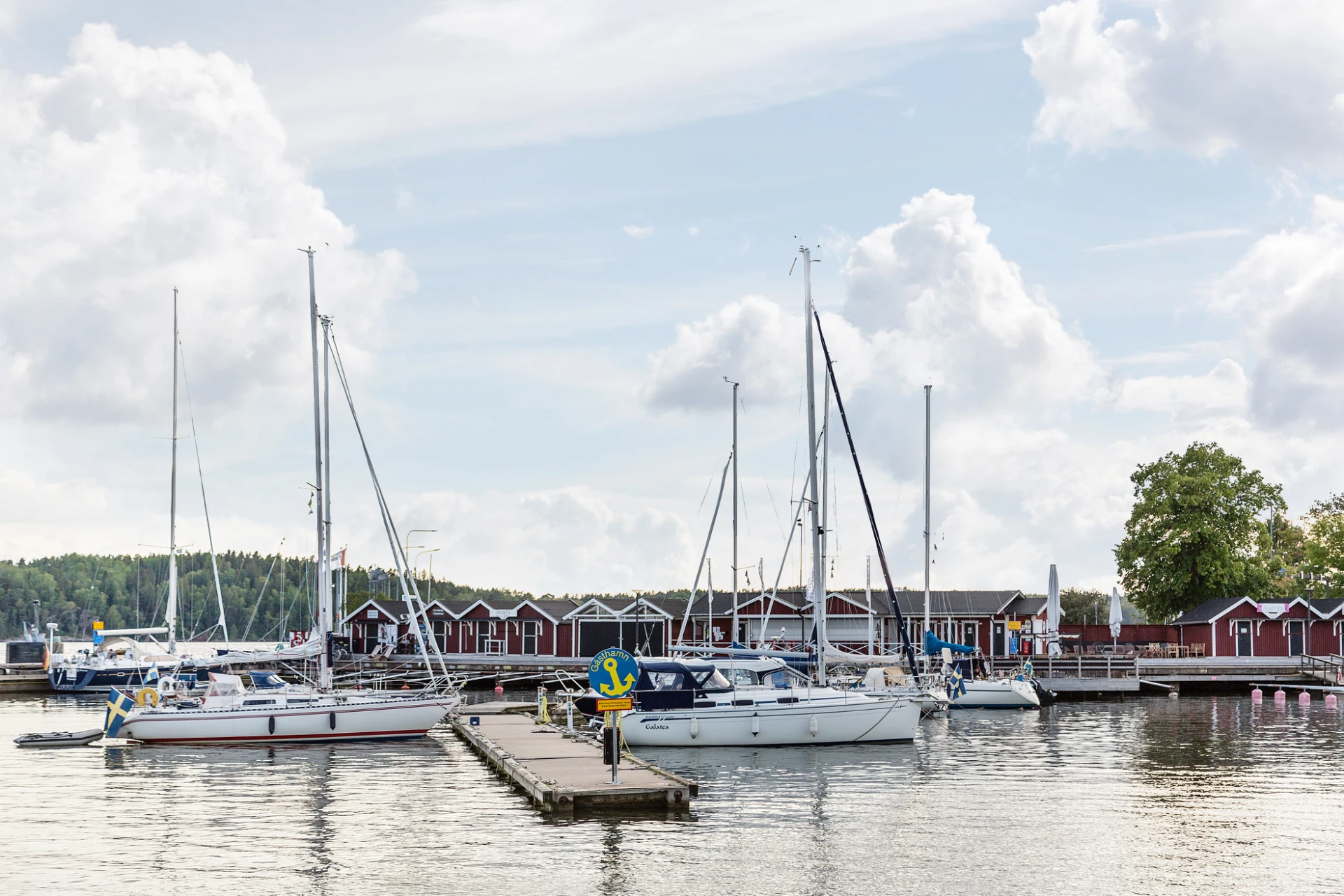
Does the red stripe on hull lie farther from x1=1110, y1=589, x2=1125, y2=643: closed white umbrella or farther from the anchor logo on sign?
x1=1110, y1=589, x2=1125, y2=643: closed white umbrella

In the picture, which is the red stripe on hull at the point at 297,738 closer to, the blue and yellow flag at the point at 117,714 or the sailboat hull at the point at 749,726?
the blue and yellow flag at the point at 117,714

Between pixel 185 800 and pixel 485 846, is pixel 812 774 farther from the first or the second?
pixel 185 800

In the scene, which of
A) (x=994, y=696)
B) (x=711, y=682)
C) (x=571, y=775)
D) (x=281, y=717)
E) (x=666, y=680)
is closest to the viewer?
(x=571, y=775)

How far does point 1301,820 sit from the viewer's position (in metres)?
26.8

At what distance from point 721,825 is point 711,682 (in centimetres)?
1586

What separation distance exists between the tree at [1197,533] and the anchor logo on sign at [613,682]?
67.6 meters

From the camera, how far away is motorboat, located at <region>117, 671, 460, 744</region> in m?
41.6

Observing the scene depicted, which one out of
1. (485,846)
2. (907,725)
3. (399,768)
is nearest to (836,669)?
(907,725)

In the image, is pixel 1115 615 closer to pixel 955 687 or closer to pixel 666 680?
pixel 955 687

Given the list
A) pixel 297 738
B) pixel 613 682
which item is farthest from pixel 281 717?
pixel 613 682

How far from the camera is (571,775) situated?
29.7 metres

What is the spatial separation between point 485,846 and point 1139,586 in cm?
7355

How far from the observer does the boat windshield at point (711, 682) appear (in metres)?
41.2

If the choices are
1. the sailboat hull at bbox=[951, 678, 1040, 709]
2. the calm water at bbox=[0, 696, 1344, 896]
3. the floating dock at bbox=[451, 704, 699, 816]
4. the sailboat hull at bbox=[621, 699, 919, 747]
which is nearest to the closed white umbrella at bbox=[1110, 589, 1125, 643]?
the sailboat hull at bbox=[951, 678, 1040, 709]
